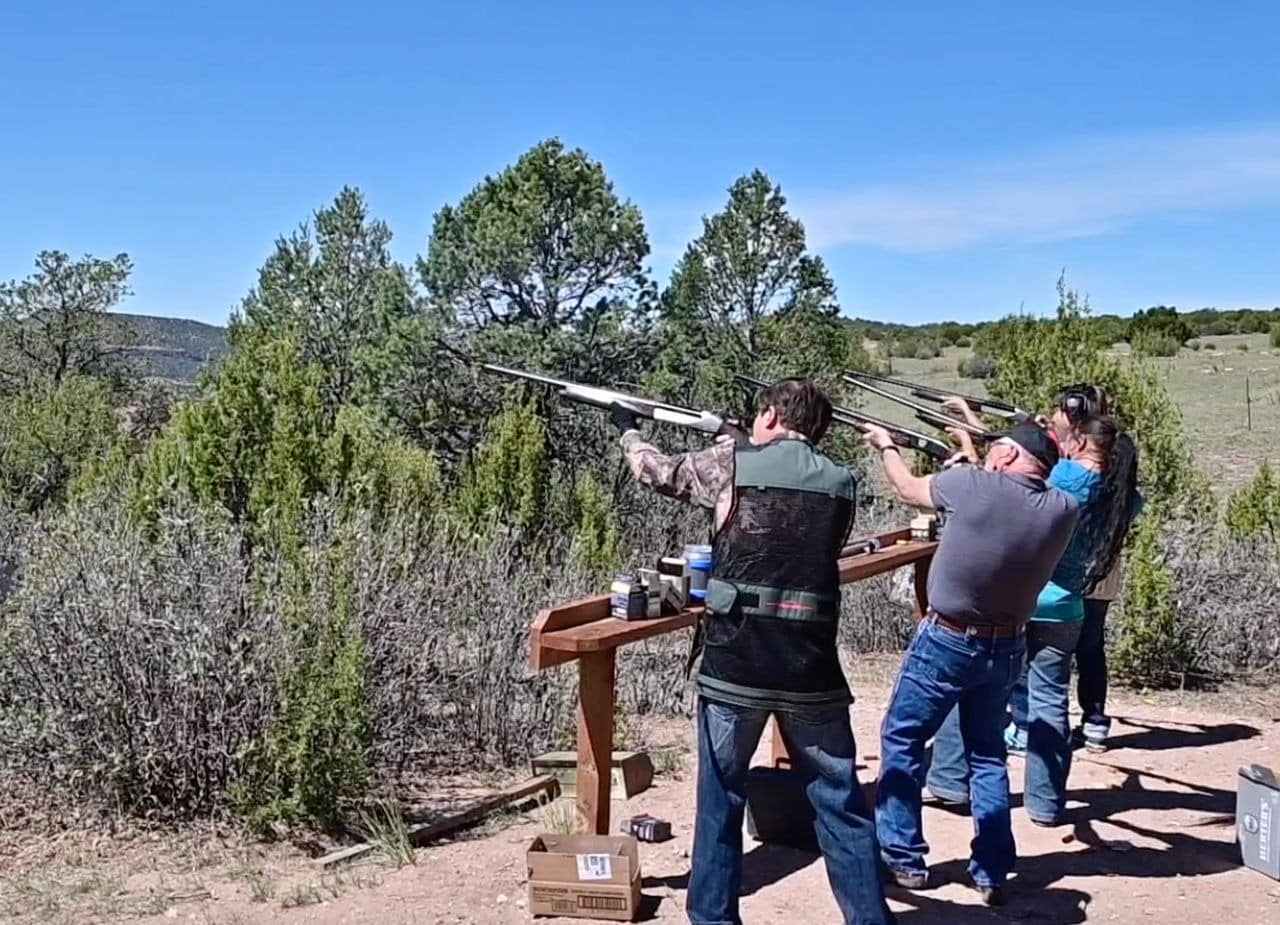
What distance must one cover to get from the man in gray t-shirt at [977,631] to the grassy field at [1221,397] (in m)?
9.44

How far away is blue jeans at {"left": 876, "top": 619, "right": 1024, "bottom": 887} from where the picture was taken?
4.48 meters

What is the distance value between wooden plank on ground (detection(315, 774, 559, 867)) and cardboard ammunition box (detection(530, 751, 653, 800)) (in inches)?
4.7

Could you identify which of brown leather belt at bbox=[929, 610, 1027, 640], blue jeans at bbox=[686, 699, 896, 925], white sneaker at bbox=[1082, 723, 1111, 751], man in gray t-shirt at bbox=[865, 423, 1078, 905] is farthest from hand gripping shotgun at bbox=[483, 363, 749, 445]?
white sneaker at bbox=[1082, 723, 1111, 751]

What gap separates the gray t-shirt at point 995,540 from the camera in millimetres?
4336

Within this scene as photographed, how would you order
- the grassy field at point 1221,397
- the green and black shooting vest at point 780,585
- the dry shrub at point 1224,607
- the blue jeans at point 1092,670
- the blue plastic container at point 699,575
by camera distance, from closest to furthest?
the green and black shooting vest at point 780,585
the blue plastic container at point 699,575
the blue jeans at point 1092,670
the dry shrub at point 1224,607
the grassy field at point 1221,397

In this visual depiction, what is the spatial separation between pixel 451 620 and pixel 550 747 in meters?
0.88

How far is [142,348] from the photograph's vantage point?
26000mm

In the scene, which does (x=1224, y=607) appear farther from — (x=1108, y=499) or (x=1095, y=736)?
(x=1108, y=499)

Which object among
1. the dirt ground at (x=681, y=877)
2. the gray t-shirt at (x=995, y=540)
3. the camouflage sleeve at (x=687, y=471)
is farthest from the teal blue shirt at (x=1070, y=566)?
the camouflage sleeve at (x=687, y=471)

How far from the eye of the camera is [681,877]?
193 inches

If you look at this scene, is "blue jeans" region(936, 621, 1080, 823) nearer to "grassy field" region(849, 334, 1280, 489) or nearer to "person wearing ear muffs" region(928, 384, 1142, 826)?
"person wearing ear muffs" region(928, 384, 1142, 826)

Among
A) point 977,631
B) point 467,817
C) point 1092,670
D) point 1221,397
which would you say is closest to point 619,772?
point 467,817

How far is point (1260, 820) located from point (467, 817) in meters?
3.23

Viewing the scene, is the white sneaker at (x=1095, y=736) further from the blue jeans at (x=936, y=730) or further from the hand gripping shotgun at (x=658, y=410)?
the hand gripping shotgun at (x=658, y=410)
